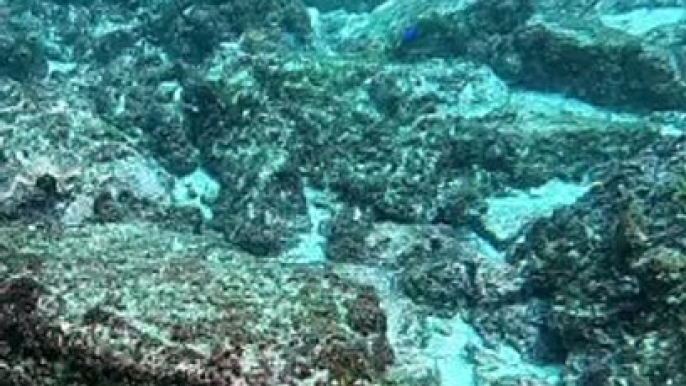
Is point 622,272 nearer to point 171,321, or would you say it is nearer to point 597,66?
point 171,321

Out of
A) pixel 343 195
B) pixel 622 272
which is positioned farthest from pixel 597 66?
pixel 622 272

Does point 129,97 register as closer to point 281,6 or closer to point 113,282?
point 281,6

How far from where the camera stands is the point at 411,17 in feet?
43.9

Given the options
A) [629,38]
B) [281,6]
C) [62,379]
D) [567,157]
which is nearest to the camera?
[62,379]

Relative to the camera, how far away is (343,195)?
9266mm

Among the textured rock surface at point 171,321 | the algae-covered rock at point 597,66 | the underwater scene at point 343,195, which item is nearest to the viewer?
the textured rock surface at point 171,321

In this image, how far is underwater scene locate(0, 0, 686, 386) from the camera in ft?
16.4

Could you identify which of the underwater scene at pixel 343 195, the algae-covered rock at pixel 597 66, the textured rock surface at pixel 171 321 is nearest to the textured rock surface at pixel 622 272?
the underwater scene at pixel 343 195

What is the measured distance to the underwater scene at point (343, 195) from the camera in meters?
5.01

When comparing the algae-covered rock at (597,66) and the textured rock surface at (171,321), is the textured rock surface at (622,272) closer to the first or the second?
the textured rock surface at (171,321)

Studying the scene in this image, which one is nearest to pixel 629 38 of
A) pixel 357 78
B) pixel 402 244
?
pixel 357 78

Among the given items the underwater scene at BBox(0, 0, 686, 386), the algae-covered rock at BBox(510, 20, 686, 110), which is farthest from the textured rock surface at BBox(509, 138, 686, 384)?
the algae-covered rock at BBox(510, 20, 686, 110)

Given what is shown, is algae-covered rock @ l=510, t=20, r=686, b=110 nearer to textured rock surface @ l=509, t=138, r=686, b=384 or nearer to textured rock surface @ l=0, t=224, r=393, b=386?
textured rock surface @ l=509, t=138, r=686, b=384

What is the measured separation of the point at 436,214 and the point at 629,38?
3.90 m
